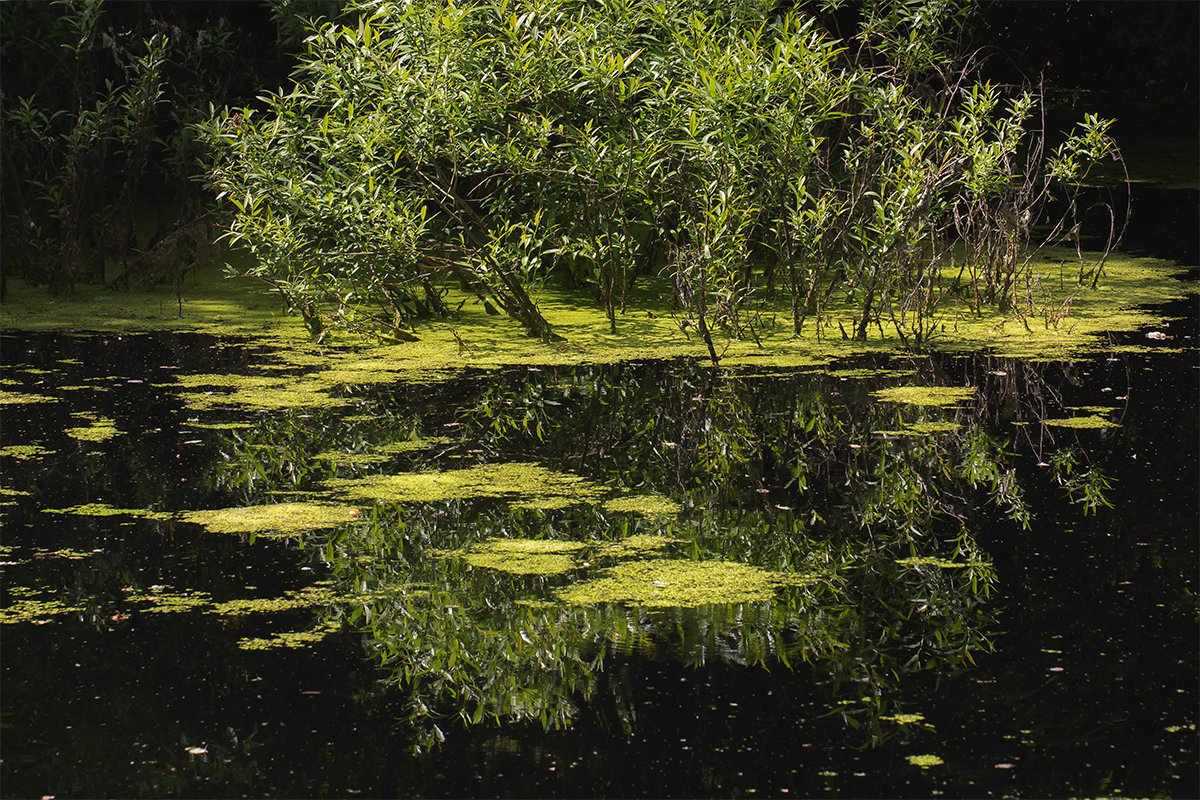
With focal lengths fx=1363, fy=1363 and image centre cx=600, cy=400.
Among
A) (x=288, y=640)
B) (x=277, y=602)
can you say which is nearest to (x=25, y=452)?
(x=277, y=602)

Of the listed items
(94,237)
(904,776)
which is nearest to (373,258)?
(94,237)

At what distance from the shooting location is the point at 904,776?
2443mm

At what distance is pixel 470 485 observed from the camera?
4.27 meters

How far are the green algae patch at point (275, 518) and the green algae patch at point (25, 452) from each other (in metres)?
0.88

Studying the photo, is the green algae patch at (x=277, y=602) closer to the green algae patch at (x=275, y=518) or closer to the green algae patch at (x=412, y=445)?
the green algae patch at (x=275, y=518)

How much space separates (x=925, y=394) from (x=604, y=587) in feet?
8.08

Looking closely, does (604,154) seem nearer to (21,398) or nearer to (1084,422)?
(1084,422)

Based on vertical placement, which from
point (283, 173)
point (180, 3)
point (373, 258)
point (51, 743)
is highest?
point (180, 3)

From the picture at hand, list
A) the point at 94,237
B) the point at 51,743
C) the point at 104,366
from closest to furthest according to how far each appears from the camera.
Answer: the point at 51,743
the point at 104,366
the point at 94,237

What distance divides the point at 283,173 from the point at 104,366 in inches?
51.8

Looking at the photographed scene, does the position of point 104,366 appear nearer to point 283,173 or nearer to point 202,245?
point 283,173

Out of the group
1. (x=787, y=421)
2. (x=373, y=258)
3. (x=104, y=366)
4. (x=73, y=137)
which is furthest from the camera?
(x=73, y=137)

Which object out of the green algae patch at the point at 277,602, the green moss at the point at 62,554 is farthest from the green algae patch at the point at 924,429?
the green moss at the point at 62,554

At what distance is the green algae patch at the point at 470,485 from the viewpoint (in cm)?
415
